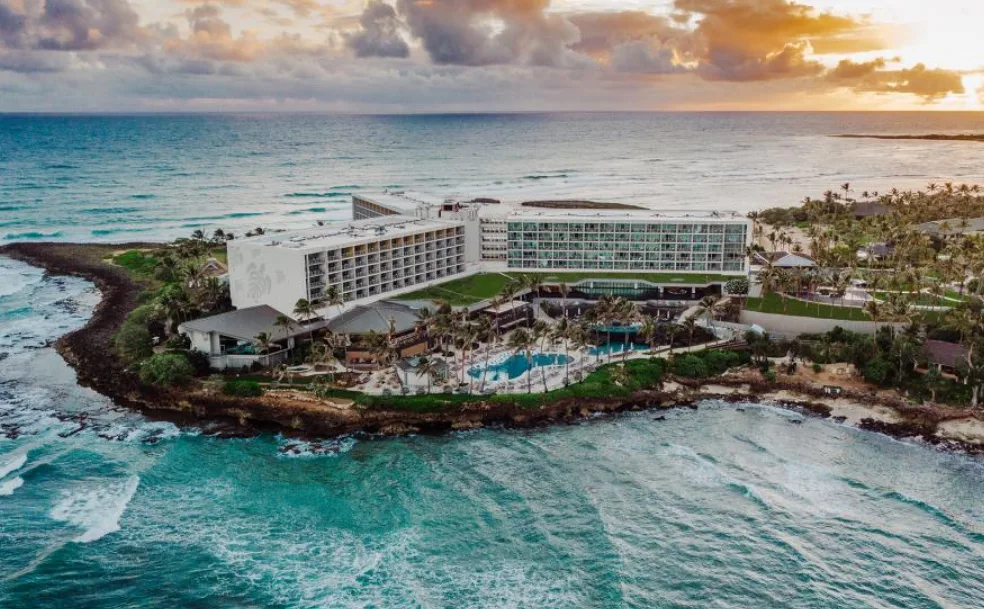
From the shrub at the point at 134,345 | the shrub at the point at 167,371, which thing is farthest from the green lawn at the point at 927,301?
the shrub at the point at 134,345

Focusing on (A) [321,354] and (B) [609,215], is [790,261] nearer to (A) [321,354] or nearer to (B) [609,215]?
(B) [609,215]

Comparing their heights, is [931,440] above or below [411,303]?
below

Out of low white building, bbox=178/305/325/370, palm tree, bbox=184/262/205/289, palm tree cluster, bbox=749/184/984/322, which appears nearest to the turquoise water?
low white building, bbox=178/305/325/370

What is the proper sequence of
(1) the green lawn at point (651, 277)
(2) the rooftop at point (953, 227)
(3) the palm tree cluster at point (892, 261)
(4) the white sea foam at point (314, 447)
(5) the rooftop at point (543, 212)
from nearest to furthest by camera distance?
(4) the white sea foam at point (314, 447), (3) the palm tree cluster at point (892, 261), (1) the green lawn at point (651, 277), (5) the rooftop at point (543, 212), (2) the rooftop at point (953, 227)

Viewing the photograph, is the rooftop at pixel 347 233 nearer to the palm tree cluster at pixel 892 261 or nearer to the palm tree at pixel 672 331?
the palm tree at pixel 672 331

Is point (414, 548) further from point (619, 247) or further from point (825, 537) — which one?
point (619, 247)

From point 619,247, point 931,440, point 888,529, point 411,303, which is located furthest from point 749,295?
point 888,529

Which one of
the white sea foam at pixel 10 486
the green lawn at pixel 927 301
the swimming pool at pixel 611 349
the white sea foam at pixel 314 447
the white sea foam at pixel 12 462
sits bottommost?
the white sea foam at pixel 10 486
